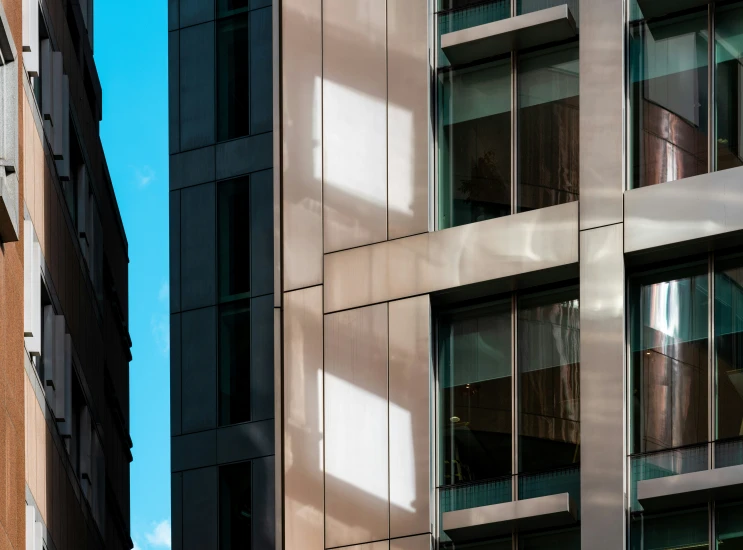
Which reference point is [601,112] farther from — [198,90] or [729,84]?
[198,90]

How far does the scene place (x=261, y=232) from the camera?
39.5 metres

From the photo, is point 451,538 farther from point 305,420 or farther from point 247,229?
point 247,229

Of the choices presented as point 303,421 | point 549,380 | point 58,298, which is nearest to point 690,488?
point 549,380

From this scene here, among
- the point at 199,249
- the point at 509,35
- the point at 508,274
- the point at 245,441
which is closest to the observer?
the point at 508,274

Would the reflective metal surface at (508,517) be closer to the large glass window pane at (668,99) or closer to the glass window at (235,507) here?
the large glass window pane at (668,99)

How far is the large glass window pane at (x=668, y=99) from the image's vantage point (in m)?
25.4

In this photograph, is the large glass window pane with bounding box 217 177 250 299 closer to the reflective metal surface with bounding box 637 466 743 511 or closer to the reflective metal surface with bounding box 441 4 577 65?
the reflective metal surface with bounding box 441 4 577 65

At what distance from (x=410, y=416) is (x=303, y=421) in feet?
6.11

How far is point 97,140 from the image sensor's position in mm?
43062

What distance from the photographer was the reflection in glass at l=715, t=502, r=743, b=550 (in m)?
23.6

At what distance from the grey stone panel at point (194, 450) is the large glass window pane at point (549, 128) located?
14451 mm

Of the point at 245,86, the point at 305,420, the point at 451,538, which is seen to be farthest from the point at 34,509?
the point at 245,86

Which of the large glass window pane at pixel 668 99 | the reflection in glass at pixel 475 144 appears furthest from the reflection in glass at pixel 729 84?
the reflection in glass at pixel 475 144

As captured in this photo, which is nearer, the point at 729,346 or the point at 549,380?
the point at 729,346
